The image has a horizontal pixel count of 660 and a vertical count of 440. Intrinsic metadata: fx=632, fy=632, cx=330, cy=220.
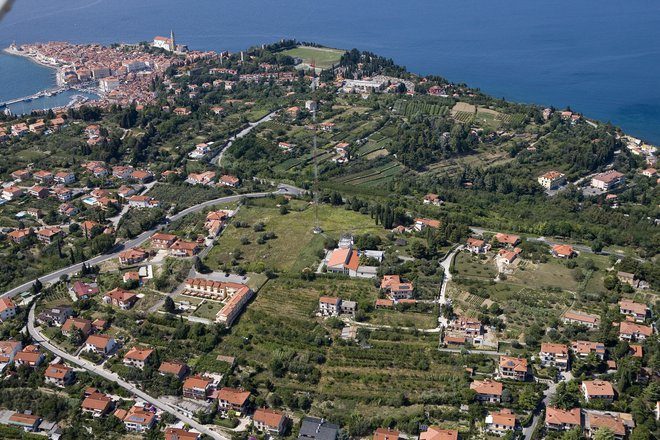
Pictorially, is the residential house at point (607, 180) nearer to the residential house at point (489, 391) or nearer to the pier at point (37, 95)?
the residential house at point (489, 391)

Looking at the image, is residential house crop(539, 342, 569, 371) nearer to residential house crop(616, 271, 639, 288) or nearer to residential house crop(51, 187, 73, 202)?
residential house crop(616, 271, 639, 288)

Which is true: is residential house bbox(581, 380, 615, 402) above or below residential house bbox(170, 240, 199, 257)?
below

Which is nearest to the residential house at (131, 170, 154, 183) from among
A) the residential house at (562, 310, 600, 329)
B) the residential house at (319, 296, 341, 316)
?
the residential house at (319, 296, 341, 316)

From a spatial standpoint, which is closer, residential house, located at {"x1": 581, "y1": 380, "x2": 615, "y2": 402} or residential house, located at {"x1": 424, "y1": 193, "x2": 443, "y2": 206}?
residential house, located at {"x1": 581, "y1": 380, "x2": 615, "y2": 402}

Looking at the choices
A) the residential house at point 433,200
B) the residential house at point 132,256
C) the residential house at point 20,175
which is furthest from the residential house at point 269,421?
the residential house at point 20,175

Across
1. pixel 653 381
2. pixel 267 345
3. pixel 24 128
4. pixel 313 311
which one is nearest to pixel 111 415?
pixel 267 345

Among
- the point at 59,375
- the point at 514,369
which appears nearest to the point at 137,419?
the point at 59,375

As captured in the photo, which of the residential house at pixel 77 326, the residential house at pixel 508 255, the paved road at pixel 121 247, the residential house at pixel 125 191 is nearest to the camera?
the residential house at pixel 77 326

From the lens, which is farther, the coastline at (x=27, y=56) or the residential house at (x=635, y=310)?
the coastline at (x=27, y=56)
